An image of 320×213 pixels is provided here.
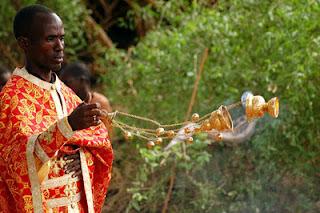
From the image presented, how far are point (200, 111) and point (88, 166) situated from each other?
3354 mm

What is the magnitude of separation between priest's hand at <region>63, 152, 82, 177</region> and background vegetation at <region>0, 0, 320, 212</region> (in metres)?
2.60

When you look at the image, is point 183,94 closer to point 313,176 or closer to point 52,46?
point 313,176

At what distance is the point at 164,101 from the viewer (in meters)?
7.99

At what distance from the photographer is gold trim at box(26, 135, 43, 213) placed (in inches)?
153

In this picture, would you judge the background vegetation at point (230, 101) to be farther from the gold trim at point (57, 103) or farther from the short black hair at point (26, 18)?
the short black hair at point (26, 18)

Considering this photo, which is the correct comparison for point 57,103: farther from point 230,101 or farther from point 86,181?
point 230,101

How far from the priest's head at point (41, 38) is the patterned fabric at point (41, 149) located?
10 cm

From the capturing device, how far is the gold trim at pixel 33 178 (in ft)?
12.7

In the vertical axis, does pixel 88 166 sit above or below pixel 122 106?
below

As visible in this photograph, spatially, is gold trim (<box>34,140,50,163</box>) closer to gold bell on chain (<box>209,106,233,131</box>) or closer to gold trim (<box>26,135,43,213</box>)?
gold trim (<box>26,135,43,213</box>)

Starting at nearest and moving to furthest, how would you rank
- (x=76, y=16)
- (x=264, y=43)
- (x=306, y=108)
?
(x=306, y=108), (x=264, y=43), (x=76, y=16)

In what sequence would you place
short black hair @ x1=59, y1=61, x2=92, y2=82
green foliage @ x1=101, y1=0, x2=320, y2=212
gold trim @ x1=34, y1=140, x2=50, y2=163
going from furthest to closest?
green foliage @ x1=101, y1=0, x2=320, y2=212, short black hair @ x1=59, y1=61, x2=92, y2=82, gold trim @ x1=34, y1=140, x2=50, y2=163

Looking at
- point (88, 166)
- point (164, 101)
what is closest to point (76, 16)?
point (164, 101)

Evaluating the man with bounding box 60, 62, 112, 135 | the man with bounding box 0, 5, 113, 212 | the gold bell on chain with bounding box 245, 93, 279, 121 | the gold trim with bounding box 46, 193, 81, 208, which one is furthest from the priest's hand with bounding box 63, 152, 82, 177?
the man with bounding box 60, 62, 112, 135
